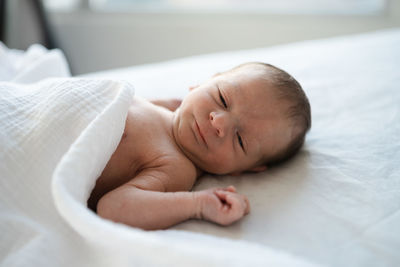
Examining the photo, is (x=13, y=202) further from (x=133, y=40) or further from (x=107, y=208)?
(x=133, y=40)

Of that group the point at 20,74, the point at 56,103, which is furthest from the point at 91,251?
the point at 20,74

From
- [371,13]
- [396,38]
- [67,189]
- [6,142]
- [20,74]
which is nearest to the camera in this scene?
[67,189]

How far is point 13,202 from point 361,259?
1.86 ft

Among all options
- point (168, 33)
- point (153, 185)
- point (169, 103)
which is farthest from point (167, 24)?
point (153, 185)

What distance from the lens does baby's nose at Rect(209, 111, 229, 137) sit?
0.80m

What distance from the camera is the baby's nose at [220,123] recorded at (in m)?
0.80

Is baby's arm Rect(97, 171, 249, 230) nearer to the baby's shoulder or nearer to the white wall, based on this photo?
the baby's shoulder

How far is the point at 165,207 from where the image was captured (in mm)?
645

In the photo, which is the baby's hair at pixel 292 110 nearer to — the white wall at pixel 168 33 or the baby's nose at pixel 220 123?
the baby's nose at pixel 220 123

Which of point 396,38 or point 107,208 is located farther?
point 396,38

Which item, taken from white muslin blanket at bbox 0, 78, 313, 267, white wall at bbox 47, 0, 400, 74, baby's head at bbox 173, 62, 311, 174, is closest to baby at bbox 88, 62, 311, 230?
baby's head at bbox 173, 62, 311, 174

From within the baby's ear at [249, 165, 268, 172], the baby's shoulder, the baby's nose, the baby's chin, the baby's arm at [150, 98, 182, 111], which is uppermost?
the baby's nose

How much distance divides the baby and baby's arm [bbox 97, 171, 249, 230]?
7cm

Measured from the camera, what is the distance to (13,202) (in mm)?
602
